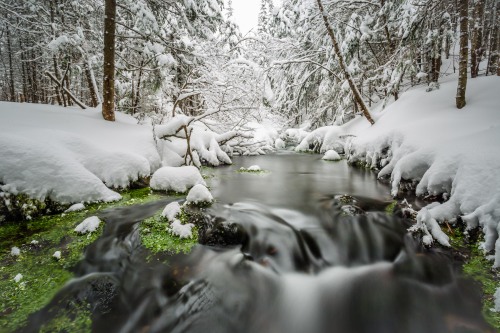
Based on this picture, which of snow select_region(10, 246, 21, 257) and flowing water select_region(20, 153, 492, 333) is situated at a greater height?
snow select_region(10, 246, 21, 257)

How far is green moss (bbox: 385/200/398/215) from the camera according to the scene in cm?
535

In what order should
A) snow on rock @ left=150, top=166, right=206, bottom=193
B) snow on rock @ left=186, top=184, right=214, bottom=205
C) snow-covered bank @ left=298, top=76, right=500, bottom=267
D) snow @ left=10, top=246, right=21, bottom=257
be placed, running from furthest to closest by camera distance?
snow on rock @ left=150, top=166, right=206, bottom=193 < snow on rock @ left=186, top=184, right=214, bottom=205 < snow-covered bank @ left=298, top=76, right=500, bottom=267 < snow @ left=10, top=246, right=21, bottom=257

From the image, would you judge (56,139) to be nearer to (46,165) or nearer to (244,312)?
(46,165)

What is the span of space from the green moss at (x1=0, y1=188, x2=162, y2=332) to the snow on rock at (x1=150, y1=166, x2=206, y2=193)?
5.54 ft

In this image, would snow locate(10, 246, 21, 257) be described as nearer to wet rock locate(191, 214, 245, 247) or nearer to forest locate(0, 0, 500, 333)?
forest locate(0, 0, 500, 333)

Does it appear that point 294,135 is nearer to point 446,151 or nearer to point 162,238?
point 446,151

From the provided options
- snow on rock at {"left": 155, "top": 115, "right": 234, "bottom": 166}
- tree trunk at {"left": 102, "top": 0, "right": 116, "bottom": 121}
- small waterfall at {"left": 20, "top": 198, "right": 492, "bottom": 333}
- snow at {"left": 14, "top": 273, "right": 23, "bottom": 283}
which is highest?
tree trunk at {"left": 102, "top": 0, "right": 116, "bottom": 121}

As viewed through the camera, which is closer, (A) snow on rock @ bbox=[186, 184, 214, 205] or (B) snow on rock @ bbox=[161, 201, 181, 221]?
(B) snow on rock @ bbox=[161, 201, 181, 221]

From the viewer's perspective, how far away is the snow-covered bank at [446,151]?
13.2 ft

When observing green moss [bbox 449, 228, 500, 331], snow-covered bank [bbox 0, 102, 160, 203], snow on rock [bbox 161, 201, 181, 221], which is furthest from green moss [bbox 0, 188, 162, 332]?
green moss [bbox 449, 228, 500, 331]

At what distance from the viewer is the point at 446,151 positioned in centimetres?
517

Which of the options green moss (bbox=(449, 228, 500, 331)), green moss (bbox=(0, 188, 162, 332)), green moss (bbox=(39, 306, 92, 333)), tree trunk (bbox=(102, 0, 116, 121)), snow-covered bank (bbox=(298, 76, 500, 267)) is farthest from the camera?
tree trunk (bbox=(102, 0, 116, 121))

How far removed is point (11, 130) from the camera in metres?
5.19

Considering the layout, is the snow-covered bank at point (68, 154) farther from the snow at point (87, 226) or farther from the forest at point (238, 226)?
the snow at point (87, 226)
